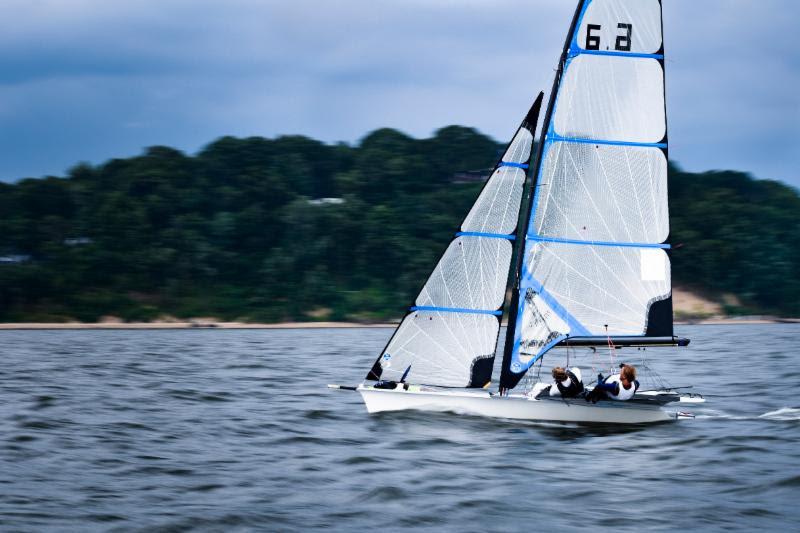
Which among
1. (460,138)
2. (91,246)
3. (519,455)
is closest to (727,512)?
(519,455)

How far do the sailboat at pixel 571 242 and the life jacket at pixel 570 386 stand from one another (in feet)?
3.03

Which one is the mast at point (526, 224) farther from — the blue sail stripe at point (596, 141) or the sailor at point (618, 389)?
the sailor at point (618, 389)

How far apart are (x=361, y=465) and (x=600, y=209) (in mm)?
8064

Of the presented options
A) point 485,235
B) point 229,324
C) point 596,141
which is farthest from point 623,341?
point 229,324

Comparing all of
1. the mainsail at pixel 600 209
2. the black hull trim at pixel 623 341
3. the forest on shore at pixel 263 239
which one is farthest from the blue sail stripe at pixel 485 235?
the forest on shore at pixel 263 239

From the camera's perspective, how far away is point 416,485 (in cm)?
1830

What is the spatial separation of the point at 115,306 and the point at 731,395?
260 feet

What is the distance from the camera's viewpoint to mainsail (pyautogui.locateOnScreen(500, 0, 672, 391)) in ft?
76.6

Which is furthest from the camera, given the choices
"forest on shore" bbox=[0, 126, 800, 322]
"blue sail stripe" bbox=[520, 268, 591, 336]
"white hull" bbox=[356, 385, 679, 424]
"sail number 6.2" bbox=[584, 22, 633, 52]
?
"forest on shore" bbox=[0, 126, 800, 322]

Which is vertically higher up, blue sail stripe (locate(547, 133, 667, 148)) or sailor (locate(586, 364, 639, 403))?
blue sail stripe (locate(547, 133, 667, 148))

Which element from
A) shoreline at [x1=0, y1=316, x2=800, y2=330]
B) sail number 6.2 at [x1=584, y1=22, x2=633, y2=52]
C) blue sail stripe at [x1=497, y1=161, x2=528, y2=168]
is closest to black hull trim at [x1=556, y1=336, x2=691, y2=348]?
blue sail stripe at [x1=497, y1=161, x2=528, y2=168]

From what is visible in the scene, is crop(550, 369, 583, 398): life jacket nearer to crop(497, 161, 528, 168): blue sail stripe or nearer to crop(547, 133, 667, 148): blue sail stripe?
crop(497, 161, 528, 168): blue sail stripe

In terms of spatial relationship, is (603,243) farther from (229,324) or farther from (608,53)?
(229,324)

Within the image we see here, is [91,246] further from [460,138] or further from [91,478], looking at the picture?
[91,478]
